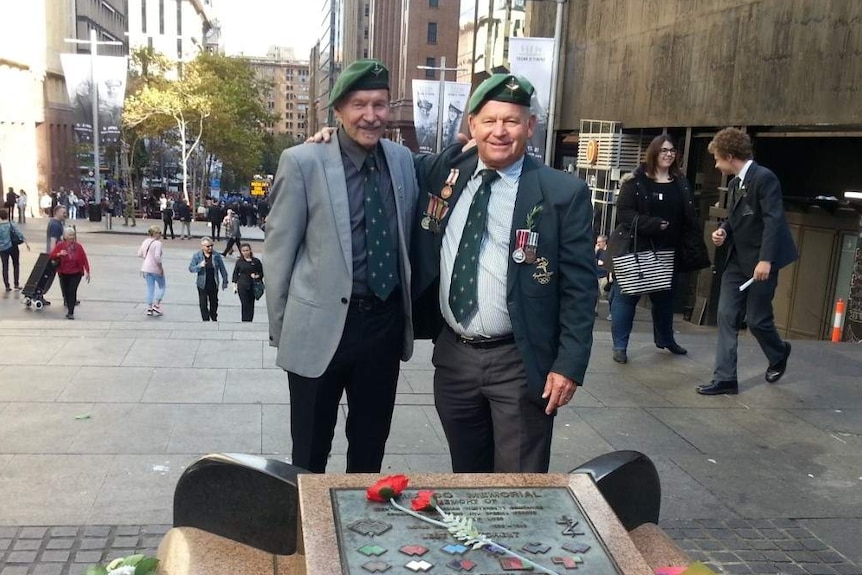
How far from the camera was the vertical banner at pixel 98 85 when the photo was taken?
3144cm

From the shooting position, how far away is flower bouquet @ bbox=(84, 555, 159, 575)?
9.36ft

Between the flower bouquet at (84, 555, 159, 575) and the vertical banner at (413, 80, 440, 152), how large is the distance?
95.5 ft

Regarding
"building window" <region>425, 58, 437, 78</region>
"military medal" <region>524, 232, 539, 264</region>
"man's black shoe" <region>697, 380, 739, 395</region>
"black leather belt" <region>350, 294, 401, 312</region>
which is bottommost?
"man's black shoe" <region>697, 380, 739, 395</region>

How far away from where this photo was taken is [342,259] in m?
3.38

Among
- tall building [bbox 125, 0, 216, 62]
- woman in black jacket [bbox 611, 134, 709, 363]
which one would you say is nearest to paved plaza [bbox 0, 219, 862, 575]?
woman in black jacket [bbox 611, 134, 709, 363]

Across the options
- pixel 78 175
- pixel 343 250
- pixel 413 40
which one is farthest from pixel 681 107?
pixel 413 40

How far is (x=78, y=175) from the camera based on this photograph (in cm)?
6066

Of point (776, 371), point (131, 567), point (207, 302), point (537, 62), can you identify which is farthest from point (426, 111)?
point (131, 567)

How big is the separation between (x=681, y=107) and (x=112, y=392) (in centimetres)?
1314

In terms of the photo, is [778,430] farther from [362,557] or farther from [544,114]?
[544,114]

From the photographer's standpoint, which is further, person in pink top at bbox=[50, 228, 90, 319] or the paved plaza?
person in pink top at bbox=[50, 228, 90, 319]

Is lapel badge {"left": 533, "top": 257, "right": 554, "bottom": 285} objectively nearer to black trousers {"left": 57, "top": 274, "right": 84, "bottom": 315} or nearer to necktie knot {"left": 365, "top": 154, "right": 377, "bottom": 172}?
necktie knot {"left": 365, "top": 154, "right": 377, "bottom": 172}

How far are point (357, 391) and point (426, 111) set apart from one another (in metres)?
29.1

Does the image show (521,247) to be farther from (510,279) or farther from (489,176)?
(489,176)
